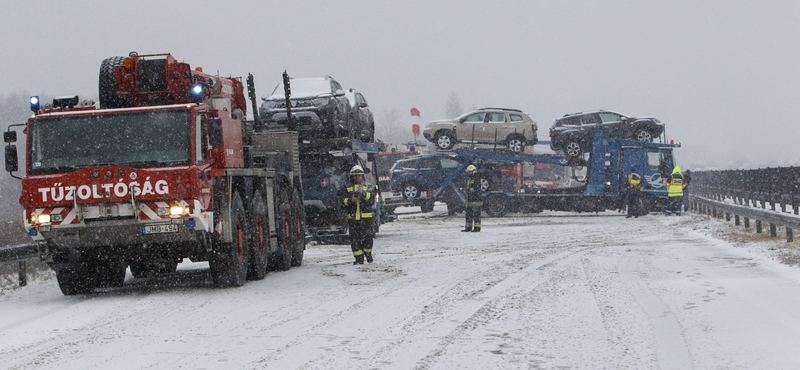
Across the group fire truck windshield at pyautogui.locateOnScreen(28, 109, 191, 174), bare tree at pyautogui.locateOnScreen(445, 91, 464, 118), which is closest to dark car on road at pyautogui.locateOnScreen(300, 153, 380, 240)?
fire truck windshield at pyautogui.locateOnScreen(28, 109, 191, 174)

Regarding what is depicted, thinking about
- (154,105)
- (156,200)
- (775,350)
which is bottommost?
(775,350)

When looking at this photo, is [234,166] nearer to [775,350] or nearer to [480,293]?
[480,293]

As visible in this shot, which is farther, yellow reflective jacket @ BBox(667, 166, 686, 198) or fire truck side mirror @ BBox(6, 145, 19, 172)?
yellow reflective jacket @ BBox(667, 166, 686, 198)

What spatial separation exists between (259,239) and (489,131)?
710 inches

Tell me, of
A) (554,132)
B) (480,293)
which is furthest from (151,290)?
(554,132)

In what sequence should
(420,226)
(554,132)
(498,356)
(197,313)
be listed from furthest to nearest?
(554,132) → (420,226) → (197,313) → (498,356)

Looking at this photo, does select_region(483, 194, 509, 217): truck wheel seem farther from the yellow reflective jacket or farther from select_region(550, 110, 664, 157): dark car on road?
the yellow reflective jacket

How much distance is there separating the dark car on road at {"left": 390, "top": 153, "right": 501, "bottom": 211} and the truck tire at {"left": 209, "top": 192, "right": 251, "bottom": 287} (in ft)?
61.2

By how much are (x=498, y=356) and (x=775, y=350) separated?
211 centimetres

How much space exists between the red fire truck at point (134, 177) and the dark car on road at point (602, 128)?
1928 centimetres

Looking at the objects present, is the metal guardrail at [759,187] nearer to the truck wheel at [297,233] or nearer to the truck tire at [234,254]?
the truck wheel at [297,233]

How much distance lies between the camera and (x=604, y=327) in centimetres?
820

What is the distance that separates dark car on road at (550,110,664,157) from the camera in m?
29.9

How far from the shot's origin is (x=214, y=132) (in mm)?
11133
